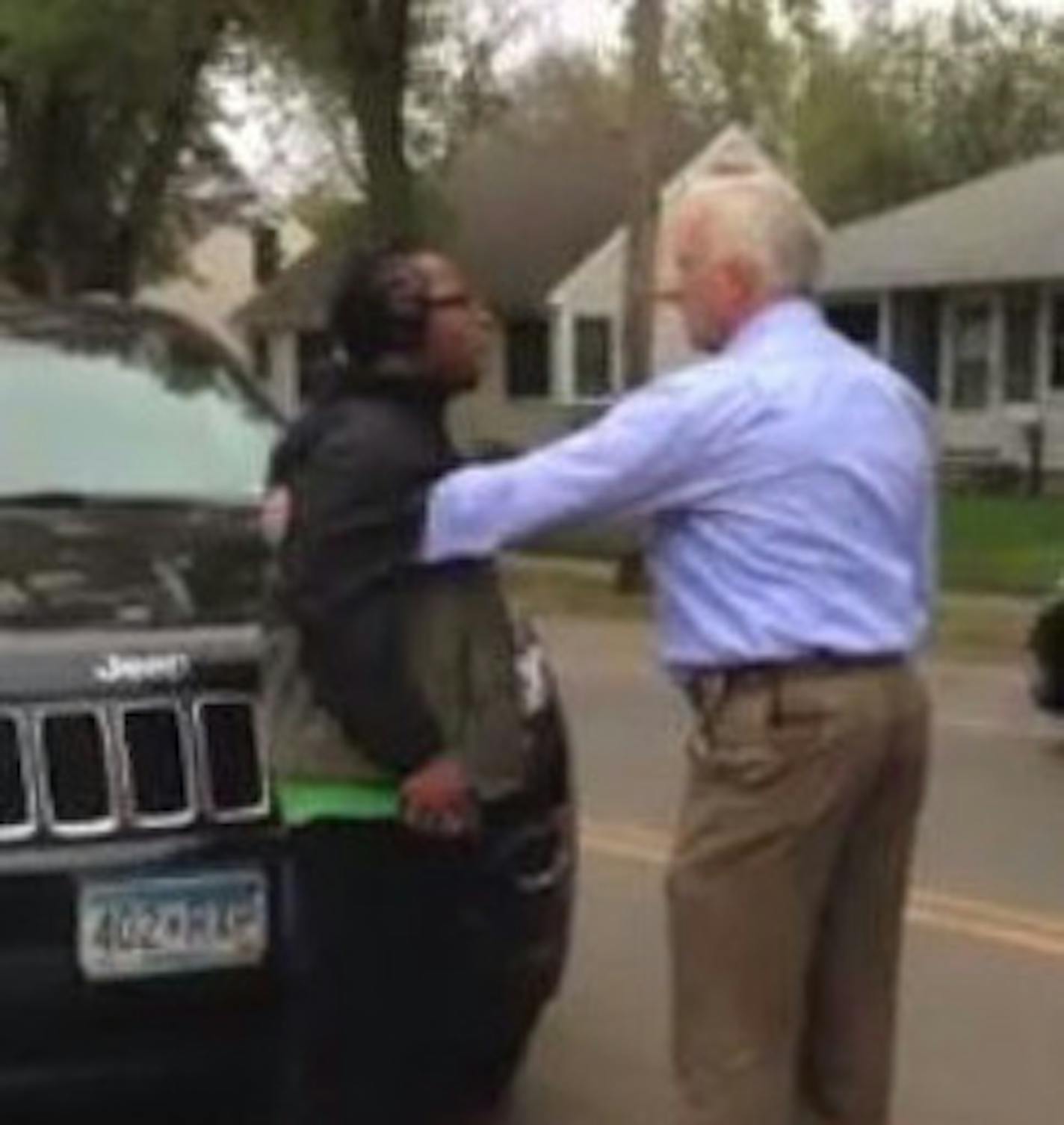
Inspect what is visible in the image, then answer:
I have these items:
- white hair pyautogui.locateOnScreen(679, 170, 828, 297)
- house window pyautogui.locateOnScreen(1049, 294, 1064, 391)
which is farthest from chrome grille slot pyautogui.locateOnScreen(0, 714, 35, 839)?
house window pyautogui.locateOnScreen(1049, 294, 1064, 391)

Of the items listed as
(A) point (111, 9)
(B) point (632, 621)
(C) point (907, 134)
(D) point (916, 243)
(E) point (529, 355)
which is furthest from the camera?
(C) point (907, 134)

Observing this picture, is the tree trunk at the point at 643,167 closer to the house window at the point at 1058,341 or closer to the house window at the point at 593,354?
the house window at the point at 1058,341

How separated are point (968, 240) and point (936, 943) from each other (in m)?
36.9

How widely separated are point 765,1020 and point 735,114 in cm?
5249

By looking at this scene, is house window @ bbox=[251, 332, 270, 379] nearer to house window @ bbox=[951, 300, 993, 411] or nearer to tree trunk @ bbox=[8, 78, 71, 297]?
tree trunk @ bbox=[8, 78, 71, 297]

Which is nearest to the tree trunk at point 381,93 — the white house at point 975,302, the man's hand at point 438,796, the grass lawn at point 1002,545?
the grass lawn at point 1002,545

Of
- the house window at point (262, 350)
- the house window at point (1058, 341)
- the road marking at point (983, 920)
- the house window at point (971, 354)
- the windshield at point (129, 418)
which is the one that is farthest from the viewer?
the house window at point (262, 350)

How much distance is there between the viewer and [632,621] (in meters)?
22.8

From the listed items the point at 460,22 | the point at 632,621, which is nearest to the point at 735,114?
the point at 460,22

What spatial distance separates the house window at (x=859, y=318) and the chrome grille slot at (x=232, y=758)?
4218cm

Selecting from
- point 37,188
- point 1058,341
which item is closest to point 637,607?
point 1058,341

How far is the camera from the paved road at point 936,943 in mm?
7539

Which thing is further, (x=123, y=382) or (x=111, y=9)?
(x=111, y=9)

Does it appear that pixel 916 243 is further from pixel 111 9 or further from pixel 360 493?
pixel 360 493
